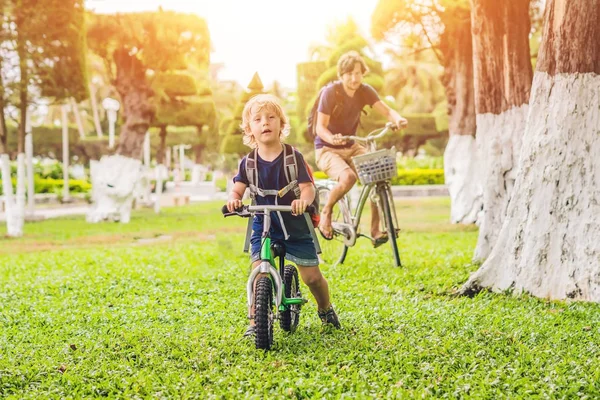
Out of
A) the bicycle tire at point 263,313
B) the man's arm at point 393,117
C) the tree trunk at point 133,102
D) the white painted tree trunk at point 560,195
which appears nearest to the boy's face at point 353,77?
the man's arm at point 393,117

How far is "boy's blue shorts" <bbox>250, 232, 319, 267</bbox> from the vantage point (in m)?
5.02

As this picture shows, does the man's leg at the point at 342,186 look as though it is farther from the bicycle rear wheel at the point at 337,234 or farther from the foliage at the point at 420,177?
the foliage at the point at 420,177

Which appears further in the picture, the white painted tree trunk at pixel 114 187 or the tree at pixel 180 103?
the tree at pixel 180 103

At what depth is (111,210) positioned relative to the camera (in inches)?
762

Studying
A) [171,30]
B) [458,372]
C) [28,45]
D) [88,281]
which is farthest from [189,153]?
[458,372]

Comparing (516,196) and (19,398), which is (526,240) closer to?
(516,196)

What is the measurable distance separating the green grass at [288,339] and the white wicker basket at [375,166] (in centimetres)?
96

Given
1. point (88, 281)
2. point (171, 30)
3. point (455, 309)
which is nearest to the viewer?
point (455, 309)

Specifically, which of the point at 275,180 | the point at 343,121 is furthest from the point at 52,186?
the point at 275,180

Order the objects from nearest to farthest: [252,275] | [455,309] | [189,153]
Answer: [252,275]
[455,309]
[189,153]

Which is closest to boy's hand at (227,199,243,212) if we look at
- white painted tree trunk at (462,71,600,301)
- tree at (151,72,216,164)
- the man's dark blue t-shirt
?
white painted tree trunk at (462,71,600,301)

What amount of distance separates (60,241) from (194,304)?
780 centimetres

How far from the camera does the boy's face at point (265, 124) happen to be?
4.91 m

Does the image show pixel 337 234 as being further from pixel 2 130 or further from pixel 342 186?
pixel 2 130
